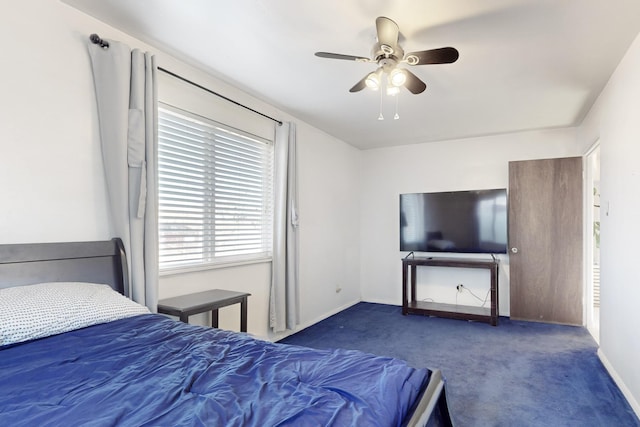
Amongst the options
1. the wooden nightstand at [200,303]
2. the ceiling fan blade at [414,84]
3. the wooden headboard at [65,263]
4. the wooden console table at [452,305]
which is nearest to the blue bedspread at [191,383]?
the wooden headboard at [65,263]

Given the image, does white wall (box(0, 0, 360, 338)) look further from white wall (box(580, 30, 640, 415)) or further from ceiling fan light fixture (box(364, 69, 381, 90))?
white wall (box(580, 30, 640, 415))

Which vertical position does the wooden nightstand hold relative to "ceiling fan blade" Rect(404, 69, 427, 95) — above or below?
below

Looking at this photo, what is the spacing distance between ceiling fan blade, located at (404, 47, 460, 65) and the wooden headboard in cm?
214

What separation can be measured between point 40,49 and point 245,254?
219cm

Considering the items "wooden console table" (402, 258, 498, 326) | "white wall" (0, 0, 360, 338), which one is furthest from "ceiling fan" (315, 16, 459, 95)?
"wooden console table" (402, 258, 498, 326)

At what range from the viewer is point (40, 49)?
1.95 m

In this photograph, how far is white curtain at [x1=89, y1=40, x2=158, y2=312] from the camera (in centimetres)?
216

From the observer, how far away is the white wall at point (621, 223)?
2334 millimetres

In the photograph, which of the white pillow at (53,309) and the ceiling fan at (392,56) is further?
the ceiling fan at (392,56)

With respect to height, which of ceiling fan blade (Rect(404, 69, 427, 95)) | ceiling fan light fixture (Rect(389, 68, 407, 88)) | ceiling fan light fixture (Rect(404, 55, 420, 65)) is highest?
ceiling fan light fixture (Rect(404, 55, 420, 65))

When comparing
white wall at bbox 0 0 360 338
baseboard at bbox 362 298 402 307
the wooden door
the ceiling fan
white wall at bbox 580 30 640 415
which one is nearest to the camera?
white wall at bbox 0 0 360 338

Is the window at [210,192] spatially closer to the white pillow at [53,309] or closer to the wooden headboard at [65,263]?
the wooden headboard at [65,263]

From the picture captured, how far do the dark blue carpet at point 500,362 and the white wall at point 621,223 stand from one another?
0.22m

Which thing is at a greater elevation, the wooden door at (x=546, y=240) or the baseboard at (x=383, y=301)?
the wooden door at (x=546, y=240)
